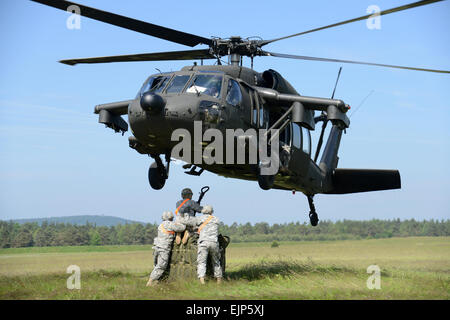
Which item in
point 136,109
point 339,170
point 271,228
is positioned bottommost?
point 271,228

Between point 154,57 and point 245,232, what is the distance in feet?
74.4

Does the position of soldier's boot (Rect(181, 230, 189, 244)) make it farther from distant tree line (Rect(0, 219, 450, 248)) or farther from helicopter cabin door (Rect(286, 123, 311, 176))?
distant tree line (Rect(0, 219, 450, 248))

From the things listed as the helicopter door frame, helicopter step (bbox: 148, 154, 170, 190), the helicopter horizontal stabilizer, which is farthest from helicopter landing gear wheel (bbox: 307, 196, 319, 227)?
helicopter step (bbox: 148, 154, 170, 190)

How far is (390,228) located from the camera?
1359 inches

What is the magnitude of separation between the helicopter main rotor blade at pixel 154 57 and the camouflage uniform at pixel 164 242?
394 cm

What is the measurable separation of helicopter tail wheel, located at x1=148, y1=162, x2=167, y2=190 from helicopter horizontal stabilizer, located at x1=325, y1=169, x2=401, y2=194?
19.0 ft

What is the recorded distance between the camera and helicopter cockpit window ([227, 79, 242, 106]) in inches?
398

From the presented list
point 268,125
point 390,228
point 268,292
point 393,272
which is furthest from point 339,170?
point 390,228

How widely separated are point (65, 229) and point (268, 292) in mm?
19604

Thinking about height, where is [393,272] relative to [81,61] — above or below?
below

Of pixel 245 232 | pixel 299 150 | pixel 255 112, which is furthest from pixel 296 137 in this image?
pixel 245 232

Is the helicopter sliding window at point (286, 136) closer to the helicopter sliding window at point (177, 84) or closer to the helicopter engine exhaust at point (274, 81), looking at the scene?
the helicopter engine exhaust at point (274, 81)

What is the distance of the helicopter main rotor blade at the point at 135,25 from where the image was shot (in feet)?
29.8
